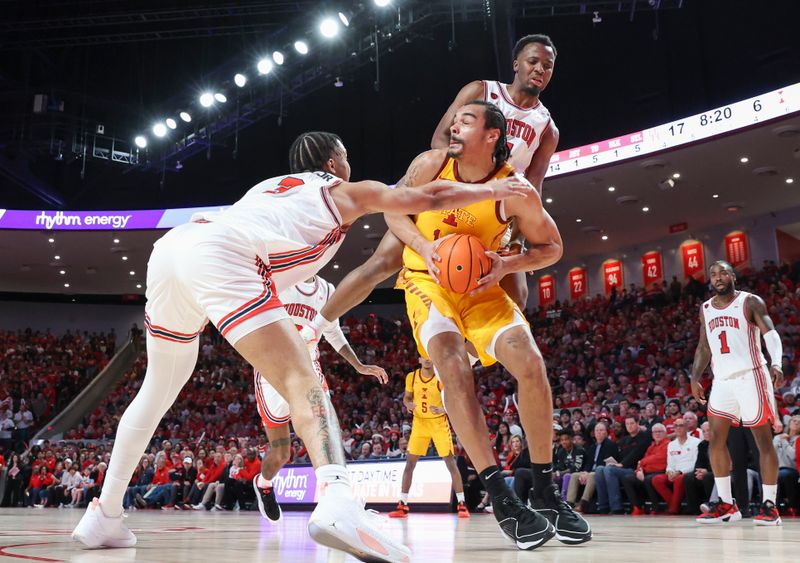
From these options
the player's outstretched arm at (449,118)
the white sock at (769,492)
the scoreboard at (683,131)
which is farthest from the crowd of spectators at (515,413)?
the player's outstretched arm at (449,118)

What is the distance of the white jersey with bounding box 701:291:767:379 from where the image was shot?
6438mm

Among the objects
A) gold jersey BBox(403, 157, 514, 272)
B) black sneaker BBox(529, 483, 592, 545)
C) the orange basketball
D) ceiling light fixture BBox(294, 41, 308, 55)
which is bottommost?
black sneaker BBox(529, 483, 592, 545)

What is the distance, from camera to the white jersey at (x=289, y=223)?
262cm

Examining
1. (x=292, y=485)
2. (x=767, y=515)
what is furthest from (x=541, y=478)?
(x=292, y=485)

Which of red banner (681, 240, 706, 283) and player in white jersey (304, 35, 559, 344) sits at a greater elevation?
red banner (681, 240, 706, 283)

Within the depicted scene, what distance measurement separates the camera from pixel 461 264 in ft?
10.7

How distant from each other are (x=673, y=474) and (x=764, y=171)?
1195 centimetres

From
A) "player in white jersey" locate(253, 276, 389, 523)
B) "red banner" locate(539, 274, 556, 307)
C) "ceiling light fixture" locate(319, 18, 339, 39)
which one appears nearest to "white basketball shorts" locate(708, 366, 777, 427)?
"player in white jersey" locate(253, 276, 389, 523)

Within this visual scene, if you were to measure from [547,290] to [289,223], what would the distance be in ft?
80.1

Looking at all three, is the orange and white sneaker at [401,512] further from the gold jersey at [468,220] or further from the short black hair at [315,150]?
the short black hair at [315,150]

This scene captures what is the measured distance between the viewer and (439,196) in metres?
2.75

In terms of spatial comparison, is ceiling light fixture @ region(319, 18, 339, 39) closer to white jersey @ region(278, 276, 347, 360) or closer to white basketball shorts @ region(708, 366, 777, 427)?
white jersey @ region(278, 276, 347, 360)

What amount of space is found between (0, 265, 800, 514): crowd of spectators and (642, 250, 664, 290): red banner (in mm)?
1113

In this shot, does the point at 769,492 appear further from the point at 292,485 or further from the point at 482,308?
the point at 292,485
